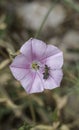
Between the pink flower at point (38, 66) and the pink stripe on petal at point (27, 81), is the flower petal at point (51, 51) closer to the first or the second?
the pink flower at point (38, 66)

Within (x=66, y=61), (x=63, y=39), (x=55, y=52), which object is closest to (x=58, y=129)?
(x=55, y=52)

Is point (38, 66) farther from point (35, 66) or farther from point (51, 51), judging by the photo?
point (51, 51)

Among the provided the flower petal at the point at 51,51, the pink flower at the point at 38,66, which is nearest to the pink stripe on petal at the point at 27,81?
the pink flower at the point at 38,66

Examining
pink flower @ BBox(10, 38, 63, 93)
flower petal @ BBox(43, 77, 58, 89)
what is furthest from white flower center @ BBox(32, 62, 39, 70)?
flower petal @ BBox(43, 77, 58, 89)

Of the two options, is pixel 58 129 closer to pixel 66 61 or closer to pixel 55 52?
pixel 55 52

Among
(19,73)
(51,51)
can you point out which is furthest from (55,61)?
(19,73)

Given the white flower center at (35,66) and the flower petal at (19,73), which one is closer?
the flower petal at (19,73)

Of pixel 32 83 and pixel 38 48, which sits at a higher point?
pixel 38 48
